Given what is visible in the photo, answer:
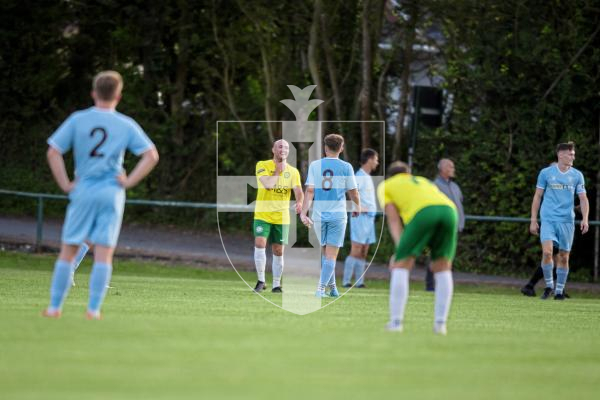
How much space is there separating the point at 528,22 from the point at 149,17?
9.85 meters

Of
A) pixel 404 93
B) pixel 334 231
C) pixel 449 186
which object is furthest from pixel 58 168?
pixel 404 93

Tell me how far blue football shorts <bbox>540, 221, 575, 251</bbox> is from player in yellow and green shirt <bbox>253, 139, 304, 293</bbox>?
403 centimetres

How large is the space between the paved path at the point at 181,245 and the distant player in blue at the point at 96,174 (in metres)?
14.1

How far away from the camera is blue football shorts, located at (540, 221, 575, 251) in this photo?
18469 mm

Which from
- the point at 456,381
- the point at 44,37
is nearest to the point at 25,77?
the point at 44,37

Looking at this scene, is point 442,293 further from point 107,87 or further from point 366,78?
point 366,78

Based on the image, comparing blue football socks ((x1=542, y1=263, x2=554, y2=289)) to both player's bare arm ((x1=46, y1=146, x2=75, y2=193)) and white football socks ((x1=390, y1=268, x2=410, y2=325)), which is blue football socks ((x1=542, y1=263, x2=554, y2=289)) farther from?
player's bare arm ((x1=46, y1=146, x2=75, y2=193))

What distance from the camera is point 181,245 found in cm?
2714

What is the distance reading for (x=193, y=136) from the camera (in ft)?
102

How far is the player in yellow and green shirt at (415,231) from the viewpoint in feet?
33.6

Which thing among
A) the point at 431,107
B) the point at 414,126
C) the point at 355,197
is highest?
the point at 431,107

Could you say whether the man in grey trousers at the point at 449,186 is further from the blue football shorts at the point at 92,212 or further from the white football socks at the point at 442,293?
the blue football shorts at the point at 92,212

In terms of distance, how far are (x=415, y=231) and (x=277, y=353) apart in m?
2.05

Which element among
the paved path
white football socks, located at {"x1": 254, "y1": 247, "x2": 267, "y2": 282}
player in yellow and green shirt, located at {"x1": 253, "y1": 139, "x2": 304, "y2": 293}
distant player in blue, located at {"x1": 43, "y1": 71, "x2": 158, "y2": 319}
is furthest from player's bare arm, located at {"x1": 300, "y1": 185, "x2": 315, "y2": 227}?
the paved path
